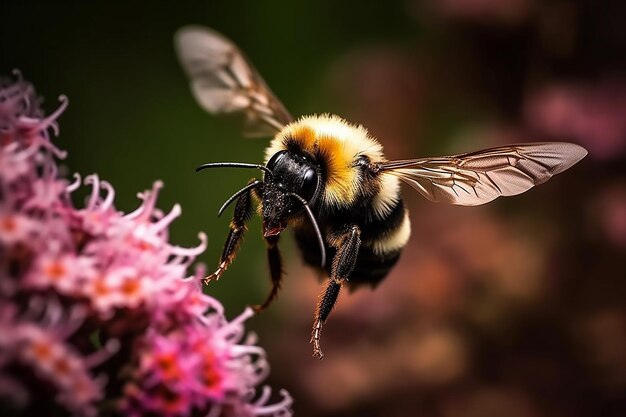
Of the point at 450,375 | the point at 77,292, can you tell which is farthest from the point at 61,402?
the point at 450,375

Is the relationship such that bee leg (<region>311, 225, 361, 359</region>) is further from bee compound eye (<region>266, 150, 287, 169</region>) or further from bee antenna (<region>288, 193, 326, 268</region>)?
bee compound eye (<region>266, 150, 287, 169</region>)

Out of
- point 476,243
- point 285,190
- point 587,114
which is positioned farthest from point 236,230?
point 587,114

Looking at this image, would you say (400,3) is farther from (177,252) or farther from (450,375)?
(177,252)

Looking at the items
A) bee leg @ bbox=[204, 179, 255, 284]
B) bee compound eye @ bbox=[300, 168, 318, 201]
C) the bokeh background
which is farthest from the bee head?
the bokeh background

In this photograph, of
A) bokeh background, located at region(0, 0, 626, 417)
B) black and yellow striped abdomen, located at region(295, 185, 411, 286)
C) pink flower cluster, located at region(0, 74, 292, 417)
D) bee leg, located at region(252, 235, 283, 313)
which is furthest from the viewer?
bokeh background, located at region(0, 0, 626, 417)

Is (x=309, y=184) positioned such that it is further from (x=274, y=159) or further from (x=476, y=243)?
(x=476, y=243)

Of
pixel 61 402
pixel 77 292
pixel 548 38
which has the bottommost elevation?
pixel 61 402

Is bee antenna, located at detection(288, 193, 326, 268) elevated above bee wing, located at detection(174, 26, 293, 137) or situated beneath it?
situated beneath

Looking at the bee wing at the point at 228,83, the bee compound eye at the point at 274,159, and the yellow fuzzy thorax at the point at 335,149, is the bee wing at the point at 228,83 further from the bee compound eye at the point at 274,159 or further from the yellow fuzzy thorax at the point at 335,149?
the bee compound eye at the point at 274,159
